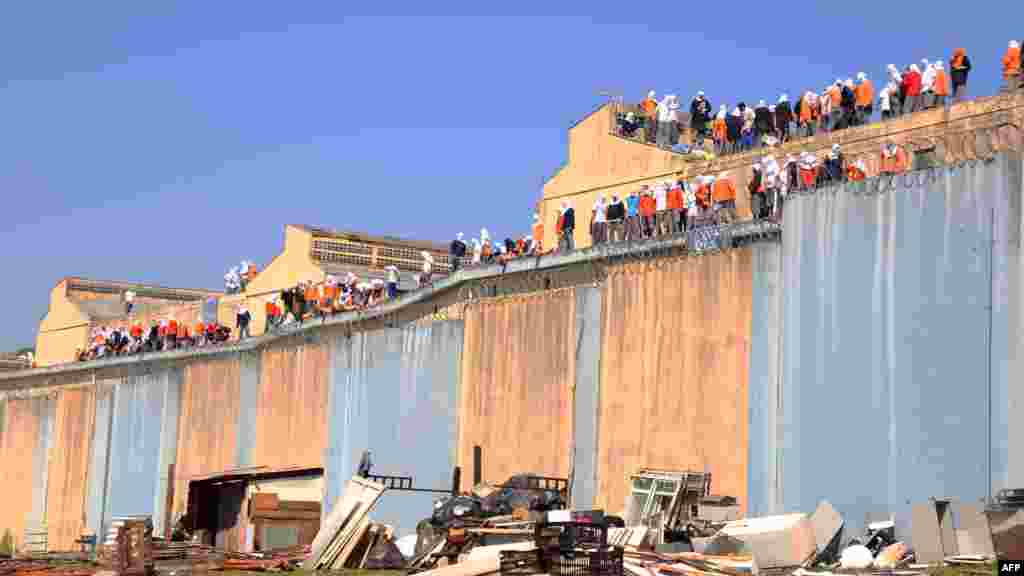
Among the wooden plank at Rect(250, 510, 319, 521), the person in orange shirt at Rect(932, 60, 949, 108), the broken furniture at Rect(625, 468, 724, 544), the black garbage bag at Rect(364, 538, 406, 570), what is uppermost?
the person in orange shirt at Rect(932, 60, 949, 108)

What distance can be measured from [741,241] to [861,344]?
4567 millimetres

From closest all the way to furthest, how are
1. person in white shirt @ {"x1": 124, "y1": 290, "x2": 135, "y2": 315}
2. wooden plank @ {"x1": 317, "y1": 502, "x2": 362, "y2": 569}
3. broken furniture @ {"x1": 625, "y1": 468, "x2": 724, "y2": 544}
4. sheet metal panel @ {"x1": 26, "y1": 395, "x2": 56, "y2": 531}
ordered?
broken furniture @ {"x1": 625, "y1": 468, "x2": 724, "y2": 544}
wooden plank @ {"x1": 317, "y1": 502, "x2": 362, "y2": 569}
sheet metal panel @ {"x1": 26, "y1": 395, "x2": 56, "y2": 531}
person in white shirt @ {"x1": 124, "y1": 290, "x2": 135, "y2": 315}

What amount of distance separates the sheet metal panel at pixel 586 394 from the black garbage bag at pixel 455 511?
3.86 meters

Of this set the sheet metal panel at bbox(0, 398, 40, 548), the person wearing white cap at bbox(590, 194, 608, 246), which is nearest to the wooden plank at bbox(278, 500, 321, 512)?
the person wearing white cap at bbox(590, 194, 608, 246)

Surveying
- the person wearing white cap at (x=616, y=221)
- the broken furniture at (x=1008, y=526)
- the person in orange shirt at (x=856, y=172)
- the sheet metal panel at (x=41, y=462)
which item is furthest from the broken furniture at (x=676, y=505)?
the sheet metal panel at (x=41, y=462)

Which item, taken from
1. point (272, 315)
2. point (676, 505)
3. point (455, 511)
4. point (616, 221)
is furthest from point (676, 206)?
point (272, 315)

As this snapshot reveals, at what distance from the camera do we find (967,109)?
3594cm

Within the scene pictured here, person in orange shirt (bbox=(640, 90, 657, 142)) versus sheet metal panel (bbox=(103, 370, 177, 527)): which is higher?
person in orange shirt (bbox=(640, 90, 657, 142))

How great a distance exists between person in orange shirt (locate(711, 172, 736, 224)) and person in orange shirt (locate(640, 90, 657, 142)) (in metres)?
9.00

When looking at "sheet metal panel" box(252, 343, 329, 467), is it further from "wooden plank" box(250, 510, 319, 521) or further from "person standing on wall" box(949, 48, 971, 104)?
"person standing on wall" box(949, 48, 971, 104)

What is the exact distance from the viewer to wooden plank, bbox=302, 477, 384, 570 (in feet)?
117

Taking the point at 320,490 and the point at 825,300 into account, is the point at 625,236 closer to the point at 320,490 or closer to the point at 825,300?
the point at 825,300

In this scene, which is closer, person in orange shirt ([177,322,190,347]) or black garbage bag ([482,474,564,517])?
black garbage bag ([482,474,564,517])

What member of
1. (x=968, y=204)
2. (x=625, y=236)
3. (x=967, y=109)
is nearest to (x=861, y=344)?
(x=968, y=204)
